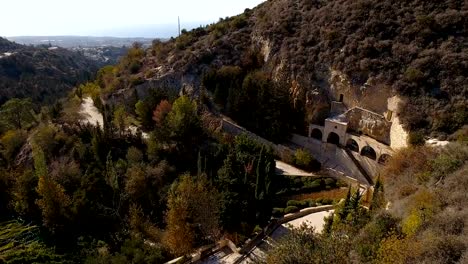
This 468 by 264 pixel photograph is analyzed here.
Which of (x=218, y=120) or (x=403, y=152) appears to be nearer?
(x=403, y=152)

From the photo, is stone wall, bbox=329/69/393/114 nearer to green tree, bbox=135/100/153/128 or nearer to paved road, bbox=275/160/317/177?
paved road, bbox=275/160/317/177

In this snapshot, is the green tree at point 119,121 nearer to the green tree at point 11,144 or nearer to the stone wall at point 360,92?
the green tree at point 11,144

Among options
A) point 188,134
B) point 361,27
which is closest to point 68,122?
point 188,134

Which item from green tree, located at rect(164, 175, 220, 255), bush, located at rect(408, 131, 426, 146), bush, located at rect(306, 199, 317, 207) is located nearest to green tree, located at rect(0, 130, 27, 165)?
green tree, located at rect(164, 175, 220, 255)

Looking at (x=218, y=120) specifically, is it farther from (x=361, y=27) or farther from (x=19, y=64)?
(x=19, y=64)

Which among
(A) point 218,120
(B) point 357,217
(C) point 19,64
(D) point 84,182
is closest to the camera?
(B) point 357,217

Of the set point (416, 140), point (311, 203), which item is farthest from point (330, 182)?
point (416, 140)
